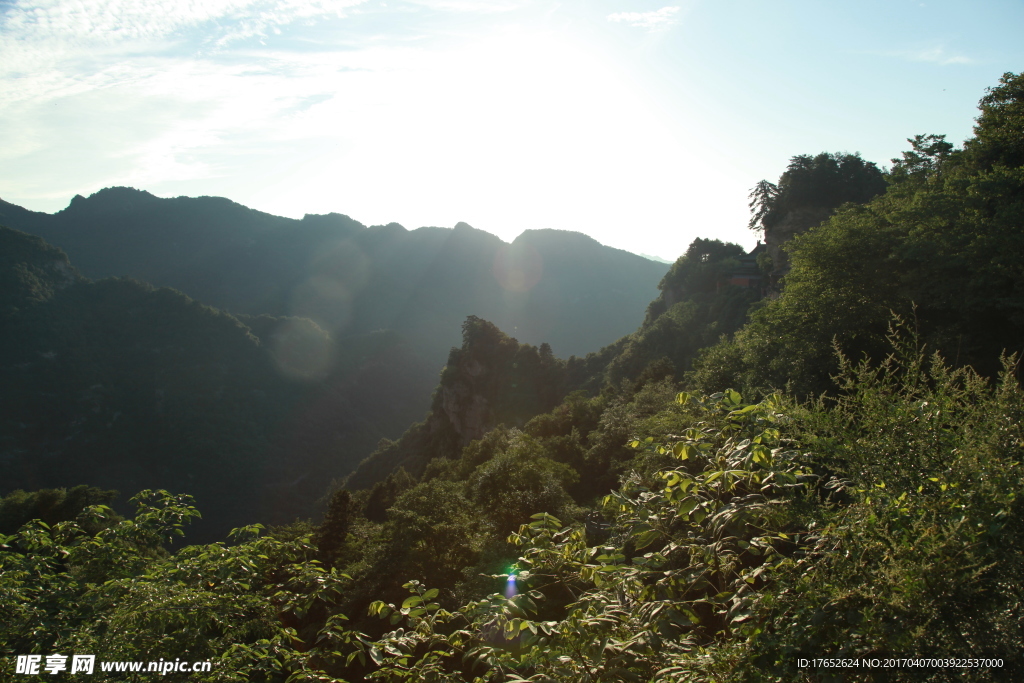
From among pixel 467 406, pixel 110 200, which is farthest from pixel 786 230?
pixel 110 200

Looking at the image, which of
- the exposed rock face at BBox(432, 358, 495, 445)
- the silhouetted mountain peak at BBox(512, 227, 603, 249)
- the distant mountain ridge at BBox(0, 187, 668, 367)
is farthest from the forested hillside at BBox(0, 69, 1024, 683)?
the silhouetted mountain peak at BBox(512, 227, 603, 249)

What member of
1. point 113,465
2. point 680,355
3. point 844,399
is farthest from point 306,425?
point 844,399

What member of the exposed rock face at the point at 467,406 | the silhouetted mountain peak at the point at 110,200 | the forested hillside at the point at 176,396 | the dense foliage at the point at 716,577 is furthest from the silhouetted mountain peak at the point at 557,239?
the dense foliage at the point at 716,577

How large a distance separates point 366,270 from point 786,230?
5412 inches

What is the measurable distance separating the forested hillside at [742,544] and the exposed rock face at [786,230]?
22.7 m

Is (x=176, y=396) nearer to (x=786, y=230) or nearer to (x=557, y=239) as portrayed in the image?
(x=786, y=230)

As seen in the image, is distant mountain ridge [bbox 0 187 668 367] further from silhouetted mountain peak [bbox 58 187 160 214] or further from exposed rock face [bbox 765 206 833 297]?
exposed rock face [bbox 765 206 833 297]

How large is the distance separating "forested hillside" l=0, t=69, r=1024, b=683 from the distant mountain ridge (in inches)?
4160

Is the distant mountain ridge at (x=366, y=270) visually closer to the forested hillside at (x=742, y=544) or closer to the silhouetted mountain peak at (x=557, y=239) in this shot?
the silhouetted mountain peak at (x=557, y=239)

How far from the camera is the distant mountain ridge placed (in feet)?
443

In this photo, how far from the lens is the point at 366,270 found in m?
160

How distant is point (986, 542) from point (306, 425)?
9497 centimetres

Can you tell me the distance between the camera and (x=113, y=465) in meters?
66.6

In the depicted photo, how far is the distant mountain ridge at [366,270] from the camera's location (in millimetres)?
134875
